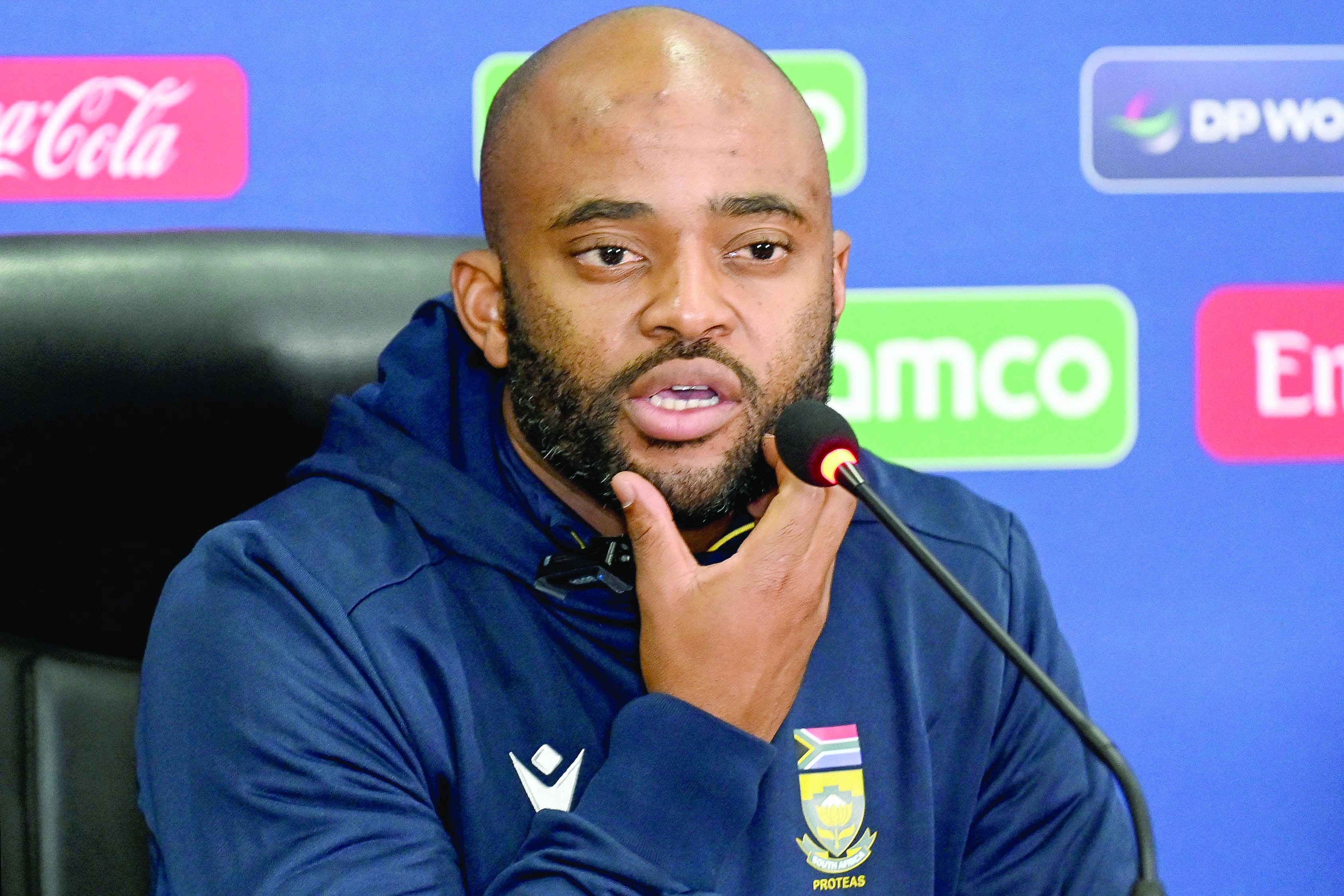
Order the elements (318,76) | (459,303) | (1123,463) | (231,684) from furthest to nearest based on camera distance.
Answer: (1123,463) < (318,76) < (459,303) < (231,684)

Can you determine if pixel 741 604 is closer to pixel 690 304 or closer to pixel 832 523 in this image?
pixel 832 523

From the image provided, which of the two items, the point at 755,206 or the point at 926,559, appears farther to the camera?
the point at 755,206

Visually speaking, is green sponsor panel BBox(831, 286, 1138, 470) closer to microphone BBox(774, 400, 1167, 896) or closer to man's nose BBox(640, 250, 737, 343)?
man's nose BBox(640, 250, 737, 343)

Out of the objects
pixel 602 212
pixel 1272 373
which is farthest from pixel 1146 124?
pixel 602 212

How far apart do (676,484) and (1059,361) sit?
33.4 inches

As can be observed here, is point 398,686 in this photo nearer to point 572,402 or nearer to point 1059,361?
point 572,402

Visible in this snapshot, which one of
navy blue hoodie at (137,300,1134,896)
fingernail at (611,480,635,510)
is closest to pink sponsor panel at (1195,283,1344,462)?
navy blue hoodie at (137,300,1134,896)

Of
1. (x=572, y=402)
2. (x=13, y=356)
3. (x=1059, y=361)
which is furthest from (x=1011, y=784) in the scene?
(x=13, y=356)

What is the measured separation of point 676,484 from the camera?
1054mm

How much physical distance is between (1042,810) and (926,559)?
462 mm

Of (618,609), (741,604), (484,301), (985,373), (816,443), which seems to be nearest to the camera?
(816,443)

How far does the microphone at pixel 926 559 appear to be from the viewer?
0.65 meters

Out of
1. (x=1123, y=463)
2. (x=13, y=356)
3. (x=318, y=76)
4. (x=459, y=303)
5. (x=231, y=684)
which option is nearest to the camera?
(x=231, y=684)

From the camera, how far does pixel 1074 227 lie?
1729 millimetres
